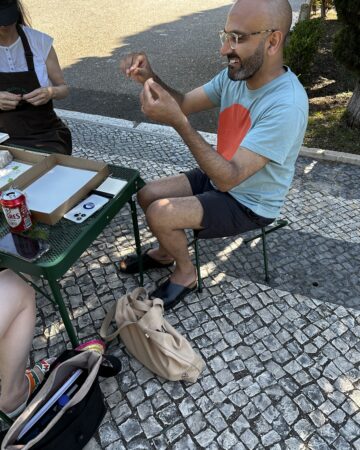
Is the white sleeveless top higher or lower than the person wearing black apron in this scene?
higher

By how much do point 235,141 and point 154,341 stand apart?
131 centimetres

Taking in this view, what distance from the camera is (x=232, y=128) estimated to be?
8.24 ft

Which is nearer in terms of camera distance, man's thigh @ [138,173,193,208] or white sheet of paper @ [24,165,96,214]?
white sheet of paper @ [24,165,96,214]

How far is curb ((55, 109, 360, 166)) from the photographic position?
4305 mm

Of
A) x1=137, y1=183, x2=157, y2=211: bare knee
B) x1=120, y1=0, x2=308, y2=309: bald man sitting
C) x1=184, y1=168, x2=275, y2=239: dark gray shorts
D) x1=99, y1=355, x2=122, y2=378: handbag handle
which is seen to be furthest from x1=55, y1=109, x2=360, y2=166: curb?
x1=99, y1=355, x2=122, y2=378: handbag handle

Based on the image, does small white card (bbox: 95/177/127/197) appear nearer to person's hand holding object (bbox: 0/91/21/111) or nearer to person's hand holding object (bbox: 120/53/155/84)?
person's hand holding object (bbox: 120/53/155/84)

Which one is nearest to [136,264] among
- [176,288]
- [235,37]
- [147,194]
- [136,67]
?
[176,288]

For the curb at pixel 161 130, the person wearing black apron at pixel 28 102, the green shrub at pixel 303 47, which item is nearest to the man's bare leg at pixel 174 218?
the person wearing black apron at pixel 28 102

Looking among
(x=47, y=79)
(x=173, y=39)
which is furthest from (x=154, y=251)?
(x=173, y=39)

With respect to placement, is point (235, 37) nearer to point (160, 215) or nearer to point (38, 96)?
point (160, 215)

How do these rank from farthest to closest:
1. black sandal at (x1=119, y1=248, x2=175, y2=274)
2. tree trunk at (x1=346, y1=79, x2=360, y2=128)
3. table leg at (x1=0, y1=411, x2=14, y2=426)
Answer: tree trunk at (x1=346, y1=79, x2=360, y2=128), black sandal at (x1=119, y1=248, x2=175, y2=274), table leg at (x1=0, y1=411, x2=14, y2=426)

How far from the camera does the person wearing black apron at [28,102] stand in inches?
113

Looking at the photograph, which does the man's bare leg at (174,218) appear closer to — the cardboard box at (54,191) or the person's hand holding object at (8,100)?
the cardboard box at (54,191)

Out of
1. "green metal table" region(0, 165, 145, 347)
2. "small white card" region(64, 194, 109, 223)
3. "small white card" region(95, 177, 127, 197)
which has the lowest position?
"green metal table" region(0, 165, 145, 347)
